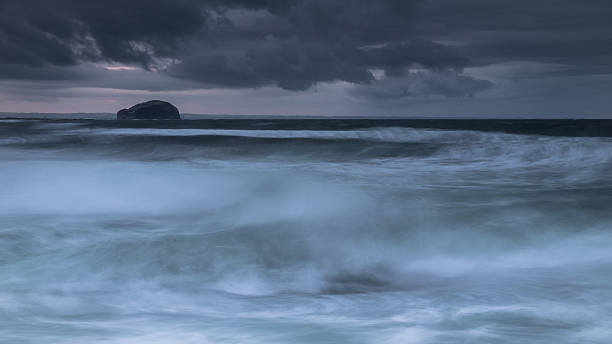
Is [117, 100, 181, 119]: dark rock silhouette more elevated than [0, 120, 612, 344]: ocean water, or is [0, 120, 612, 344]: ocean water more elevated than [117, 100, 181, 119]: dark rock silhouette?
[117, 100, 181, 119]: dark rock silhouette

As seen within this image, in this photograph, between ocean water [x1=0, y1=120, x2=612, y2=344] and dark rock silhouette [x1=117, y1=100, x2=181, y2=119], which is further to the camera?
dark rock silhouette [x1=117, y1=100, x2=181, y2=119]

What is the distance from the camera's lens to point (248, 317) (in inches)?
152

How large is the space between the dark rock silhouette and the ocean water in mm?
135586

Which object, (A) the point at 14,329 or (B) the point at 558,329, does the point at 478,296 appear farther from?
(A) the point at 14,329

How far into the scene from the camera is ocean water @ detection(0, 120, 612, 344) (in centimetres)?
366

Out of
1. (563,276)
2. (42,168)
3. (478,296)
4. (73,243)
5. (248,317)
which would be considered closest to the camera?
(248,317)

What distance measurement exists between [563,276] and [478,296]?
4.45ft

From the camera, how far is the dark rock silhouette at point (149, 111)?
141 m

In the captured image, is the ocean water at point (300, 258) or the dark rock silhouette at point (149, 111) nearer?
the ocean water at point (300, 258)

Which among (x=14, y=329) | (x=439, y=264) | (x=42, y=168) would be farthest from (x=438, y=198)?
(x=42, y=168)

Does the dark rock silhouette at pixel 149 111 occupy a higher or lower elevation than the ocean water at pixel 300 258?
higher

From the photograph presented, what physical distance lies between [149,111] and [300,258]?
14386cm

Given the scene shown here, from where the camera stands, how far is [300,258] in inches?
222

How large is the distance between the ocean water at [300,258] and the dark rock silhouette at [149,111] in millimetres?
135586
